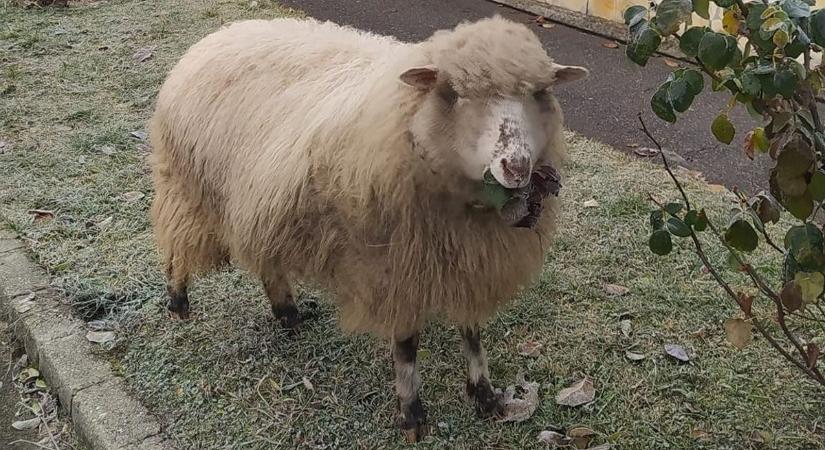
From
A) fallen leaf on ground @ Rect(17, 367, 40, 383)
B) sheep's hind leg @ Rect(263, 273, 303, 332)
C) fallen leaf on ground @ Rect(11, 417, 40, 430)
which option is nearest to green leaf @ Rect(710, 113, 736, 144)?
sheep's hind leg @ Rect(263, 273, 303, 332)

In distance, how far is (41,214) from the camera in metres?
4.43

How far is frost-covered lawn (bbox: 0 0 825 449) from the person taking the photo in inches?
115

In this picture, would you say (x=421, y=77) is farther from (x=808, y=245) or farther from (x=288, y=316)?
(x=288, y=316)

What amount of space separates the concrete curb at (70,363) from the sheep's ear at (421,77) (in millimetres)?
1623

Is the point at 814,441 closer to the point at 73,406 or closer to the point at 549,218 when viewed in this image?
the point at 549,218

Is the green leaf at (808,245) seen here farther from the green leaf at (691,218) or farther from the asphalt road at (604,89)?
the asphalt road at (604,89)

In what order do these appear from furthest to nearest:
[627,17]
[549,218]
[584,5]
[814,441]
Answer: [584,5] < [814,441] < [549,218] < [627,17]

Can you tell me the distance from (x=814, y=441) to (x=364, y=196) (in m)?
1.73

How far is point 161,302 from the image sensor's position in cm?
370

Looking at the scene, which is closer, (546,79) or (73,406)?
(546,79)

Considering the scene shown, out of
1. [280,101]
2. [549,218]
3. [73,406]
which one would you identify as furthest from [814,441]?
[73,406]

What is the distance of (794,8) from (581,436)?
1711 mm

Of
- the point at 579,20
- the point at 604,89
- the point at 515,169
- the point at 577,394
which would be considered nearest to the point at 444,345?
the point at 577,394

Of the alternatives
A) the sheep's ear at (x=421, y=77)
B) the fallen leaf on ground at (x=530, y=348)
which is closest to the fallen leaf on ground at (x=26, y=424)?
the fallen leaf on ground at (x=530, y=348)
